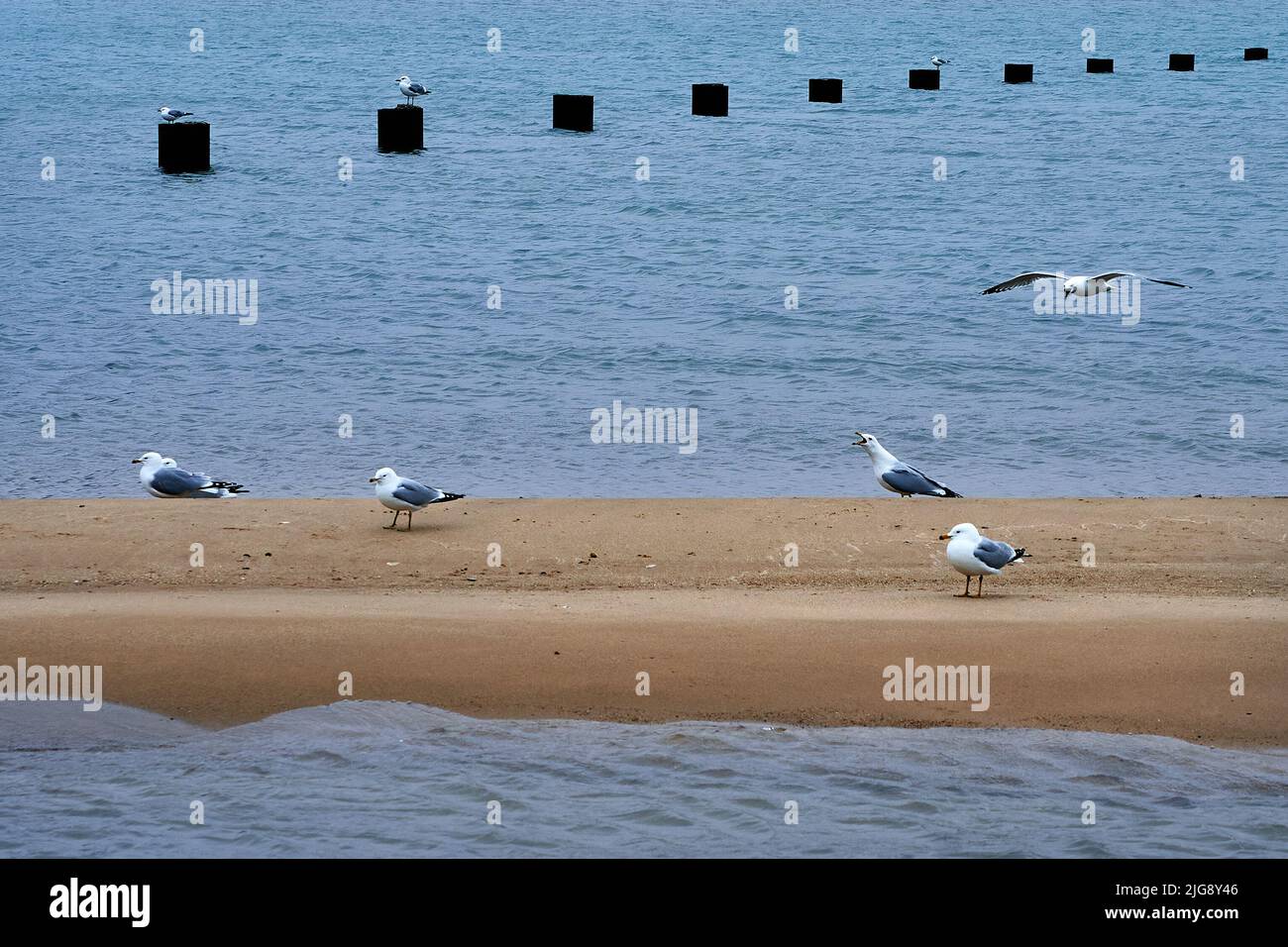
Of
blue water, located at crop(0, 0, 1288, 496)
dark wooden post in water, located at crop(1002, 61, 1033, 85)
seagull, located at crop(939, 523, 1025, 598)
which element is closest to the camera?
seagull, located at crop(939, 523, 1025, 598)

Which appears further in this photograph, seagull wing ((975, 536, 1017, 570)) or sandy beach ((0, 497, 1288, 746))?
seagull wing ((975, 536, 1017, 570))

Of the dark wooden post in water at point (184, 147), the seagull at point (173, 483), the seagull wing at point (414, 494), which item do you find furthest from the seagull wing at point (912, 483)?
A: the dark wooden post in water at point (184, 147)

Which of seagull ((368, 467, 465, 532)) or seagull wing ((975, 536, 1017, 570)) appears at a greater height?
seagull ((368, 467, 465, 532))

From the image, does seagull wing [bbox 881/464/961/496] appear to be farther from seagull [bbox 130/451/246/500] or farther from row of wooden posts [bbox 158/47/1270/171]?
row of wooden posts [bbox 158/47/1270/171]

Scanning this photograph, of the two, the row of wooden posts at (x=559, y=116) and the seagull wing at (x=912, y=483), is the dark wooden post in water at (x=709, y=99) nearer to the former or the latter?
the row of wooden posts at (x=559, y=116)

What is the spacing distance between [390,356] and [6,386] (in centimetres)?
461

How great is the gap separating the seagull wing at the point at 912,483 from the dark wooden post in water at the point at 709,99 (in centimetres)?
3086

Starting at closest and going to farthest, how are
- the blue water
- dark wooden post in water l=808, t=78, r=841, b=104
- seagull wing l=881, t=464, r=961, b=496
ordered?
1. seagull wing l=881, t=464, r=961, b=496
2. the blue water
3. dark wooden post in water l=808, t=78, r=841, b=104

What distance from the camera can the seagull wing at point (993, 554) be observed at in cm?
980

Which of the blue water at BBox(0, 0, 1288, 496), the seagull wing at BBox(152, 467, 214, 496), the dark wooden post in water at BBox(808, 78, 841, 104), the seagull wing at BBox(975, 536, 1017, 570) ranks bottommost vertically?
the seagull wing at BBox(975, 536, 1017, 570)

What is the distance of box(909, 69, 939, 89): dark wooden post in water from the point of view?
4916 centimetres

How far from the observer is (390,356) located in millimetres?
20875

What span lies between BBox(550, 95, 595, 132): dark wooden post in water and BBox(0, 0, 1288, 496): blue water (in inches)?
30.7

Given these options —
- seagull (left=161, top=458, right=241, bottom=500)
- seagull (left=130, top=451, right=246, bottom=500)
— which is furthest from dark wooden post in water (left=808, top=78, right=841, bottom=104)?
seagull (left=130, top=451, right=246, bottom=500)
